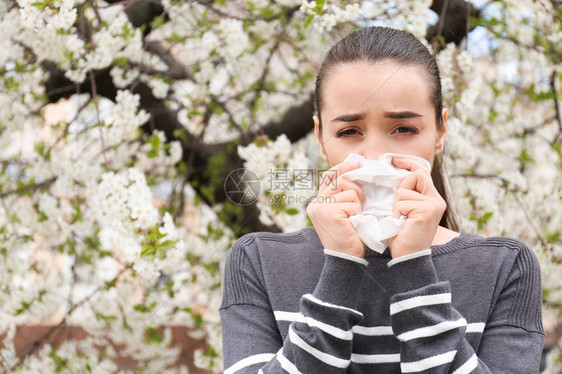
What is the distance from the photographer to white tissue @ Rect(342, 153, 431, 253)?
3.27 feet

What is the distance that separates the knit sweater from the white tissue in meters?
0.05

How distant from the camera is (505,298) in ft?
3.50

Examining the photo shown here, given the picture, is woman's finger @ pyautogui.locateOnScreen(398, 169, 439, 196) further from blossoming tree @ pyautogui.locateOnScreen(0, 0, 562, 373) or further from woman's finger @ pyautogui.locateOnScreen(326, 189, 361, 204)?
blossoming tree @ pyautogui.locateOnScreen(0, 0, 562, 373)

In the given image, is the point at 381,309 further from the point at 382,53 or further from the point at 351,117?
the point at 382,53

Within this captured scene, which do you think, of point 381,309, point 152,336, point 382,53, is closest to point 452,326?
point 381,309

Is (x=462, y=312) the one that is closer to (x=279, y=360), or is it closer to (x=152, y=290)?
(x=279, y=360)

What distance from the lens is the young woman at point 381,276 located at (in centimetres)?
92

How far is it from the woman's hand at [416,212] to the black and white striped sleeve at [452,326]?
0.06ft

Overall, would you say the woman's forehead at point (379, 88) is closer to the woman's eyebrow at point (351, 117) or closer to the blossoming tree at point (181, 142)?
the woman's eyebrow at point (351, 117)

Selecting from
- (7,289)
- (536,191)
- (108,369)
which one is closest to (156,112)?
(7,289)

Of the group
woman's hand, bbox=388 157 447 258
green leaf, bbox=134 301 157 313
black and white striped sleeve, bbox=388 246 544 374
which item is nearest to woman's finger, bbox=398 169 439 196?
woman's hand, bbox=388 157 447 258

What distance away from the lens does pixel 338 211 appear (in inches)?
38.9

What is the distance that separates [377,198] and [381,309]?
0.20 m

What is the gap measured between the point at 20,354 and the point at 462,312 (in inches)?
78.1
